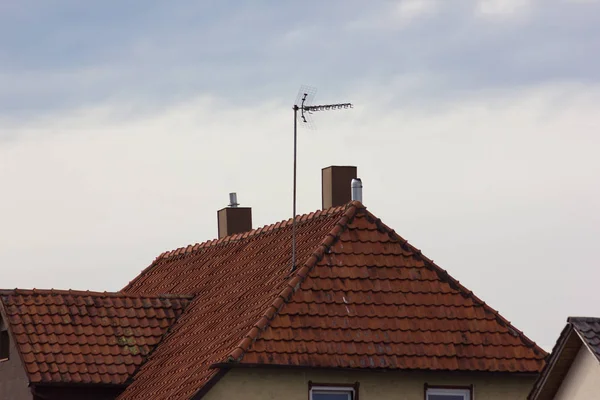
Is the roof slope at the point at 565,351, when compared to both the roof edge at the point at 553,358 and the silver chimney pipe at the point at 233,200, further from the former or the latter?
the silver chimney pipe at the point at 233,200

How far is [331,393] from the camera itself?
103ft

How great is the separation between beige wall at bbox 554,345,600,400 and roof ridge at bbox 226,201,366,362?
521 cm

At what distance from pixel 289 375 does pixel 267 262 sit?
4809mm

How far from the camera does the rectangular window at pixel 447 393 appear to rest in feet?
104

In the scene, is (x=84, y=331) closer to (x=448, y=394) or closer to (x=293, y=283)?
(x=293, y=283)

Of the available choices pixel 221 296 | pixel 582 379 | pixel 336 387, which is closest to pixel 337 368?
pixel 336 387

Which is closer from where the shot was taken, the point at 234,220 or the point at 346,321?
the point at 346,321

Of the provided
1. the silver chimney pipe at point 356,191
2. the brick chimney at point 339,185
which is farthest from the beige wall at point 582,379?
the brick chimney at point 339,185

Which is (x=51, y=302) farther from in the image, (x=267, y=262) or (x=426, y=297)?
(x=426, y=297)

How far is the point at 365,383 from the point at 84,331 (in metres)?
6.25

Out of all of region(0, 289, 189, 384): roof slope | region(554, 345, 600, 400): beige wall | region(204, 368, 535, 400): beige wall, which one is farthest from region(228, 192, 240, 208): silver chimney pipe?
region(554, 345, 600, 400): beige wall

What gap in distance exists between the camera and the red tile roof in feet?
103

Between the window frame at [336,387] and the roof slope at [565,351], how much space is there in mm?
3187

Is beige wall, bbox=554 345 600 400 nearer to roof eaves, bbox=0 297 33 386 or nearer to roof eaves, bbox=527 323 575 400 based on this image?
roof eaves, bbox=527 323 575 400
